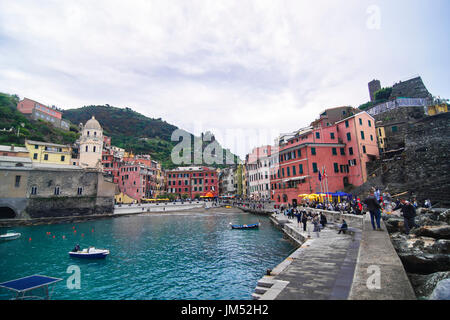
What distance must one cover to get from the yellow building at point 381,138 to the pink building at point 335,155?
2.56 meters

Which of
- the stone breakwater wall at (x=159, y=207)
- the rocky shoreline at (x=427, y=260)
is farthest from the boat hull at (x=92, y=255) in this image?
the stone breakwater wall at (x=159, y=207)

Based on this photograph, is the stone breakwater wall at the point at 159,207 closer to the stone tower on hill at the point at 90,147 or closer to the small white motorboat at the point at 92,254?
the stone tower on hill at the point at 90,147

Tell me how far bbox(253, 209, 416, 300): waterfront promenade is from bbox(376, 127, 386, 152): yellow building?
126 feet

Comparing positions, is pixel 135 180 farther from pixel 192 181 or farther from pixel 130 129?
pixel 130 129

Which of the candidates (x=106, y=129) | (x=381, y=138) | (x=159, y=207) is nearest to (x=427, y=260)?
(x=381, y=138)

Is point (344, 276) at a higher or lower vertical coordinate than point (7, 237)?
higher

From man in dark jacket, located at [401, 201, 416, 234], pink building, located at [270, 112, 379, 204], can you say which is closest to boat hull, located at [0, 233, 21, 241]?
man in dark jacket, located at [401, 201, 416, 234]

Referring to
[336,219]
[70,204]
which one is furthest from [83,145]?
[336,219]

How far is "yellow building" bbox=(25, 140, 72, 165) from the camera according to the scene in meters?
54.3

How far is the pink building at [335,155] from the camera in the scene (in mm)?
37688

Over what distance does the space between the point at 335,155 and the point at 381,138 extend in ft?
Result: 37.7

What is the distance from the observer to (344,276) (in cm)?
698

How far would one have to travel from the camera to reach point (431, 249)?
8344 millimetres
